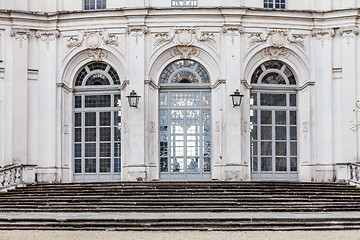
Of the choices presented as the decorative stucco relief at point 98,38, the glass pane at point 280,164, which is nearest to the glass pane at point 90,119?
the decorative stucco relief at point 98,38

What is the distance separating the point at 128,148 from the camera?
26031 mm

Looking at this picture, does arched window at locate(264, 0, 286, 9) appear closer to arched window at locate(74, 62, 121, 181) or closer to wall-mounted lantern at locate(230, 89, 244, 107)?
wall-mounted lantern at locate(230, 89, 244, 107)

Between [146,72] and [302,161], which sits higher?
[146,72]

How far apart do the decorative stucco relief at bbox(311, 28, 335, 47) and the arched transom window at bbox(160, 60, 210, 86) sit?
4001mm

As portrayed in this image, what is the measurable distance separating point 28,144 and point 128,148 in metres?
3.46

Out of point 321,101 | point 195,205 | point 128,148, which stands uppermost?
point 321,101

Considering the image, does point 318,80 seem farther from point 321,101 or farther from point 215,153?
point 215,153

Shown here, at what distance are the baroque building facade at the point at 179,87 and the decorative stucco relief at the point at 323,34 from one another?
1.4 inches

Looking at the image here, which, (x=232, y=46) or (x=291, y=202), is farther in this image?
(x=232, y=46)

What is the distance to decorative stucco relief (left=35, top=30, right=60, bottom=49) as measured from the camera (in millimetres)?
26594

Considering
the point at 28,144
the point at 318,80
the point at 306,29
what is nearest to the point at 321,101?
the point at 318,80

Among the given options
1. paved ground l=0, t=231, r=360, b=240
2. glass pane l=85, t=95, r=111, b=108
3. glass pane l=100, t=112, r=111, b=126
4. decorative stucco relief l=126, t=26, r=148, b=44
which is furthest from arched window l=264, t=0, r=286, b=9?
paved ground l=0, t=231, r=360, b=240

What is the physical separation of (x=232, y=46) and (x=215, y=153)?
367cm

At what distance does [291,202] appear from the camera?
2092 centimetres
